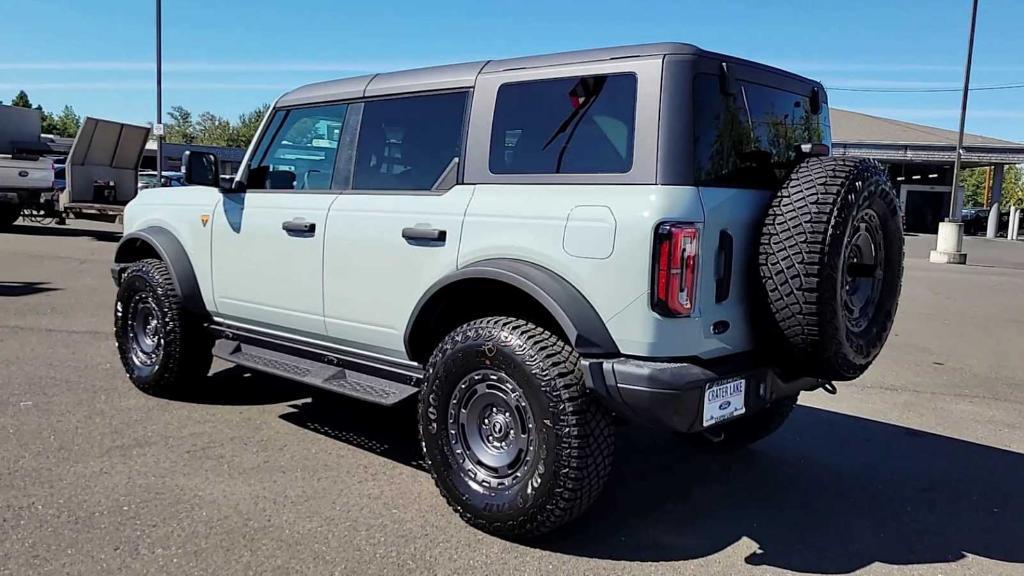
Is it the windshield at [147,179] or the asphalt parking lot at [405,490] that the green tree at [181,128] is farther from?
the asphalt parking lot at [405,490]

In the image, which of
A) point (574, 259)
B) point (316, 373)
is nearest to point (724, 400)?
point (574, 259)

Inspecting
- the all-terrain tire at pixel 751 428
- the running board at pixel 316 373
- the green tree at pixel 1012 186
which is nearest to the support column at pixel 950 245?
the all-terrain tire at pixel 751 428

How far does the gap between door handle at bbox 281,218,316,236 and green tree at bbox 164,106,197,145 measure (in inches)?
2869

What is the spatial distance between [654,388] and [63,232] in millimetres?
19447

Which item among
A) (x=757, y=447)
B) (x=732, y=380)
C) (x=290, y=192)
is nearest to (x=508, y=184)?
(x=732, y=380)

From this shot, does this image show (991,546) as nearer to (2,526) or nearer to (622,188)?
(622,188)

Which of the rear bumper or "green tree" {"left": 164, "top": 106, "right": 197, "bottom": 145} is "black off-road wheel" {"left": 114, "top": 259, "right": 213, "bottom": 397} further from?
"green tree" {"left": 164, "top": 106, "right": 197, "bottom": 145}

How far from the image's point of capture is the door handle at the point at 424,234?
3904 mm

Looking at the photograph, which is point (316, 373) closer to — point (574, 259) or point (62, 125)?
point (574, 259)

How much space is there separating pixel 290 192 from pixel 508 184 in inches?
63.3

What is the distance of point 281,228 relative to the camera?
4.72 metres

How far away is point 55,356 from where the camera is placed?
668 centimetres

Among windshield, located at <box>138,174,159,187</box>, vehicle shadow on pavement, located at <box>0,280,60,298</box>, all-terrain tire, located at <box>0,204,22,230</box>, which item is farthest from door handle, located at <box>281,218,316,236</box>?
windshield, located at <box>138,174,159,187</box>

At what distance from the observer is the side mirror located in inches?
199
